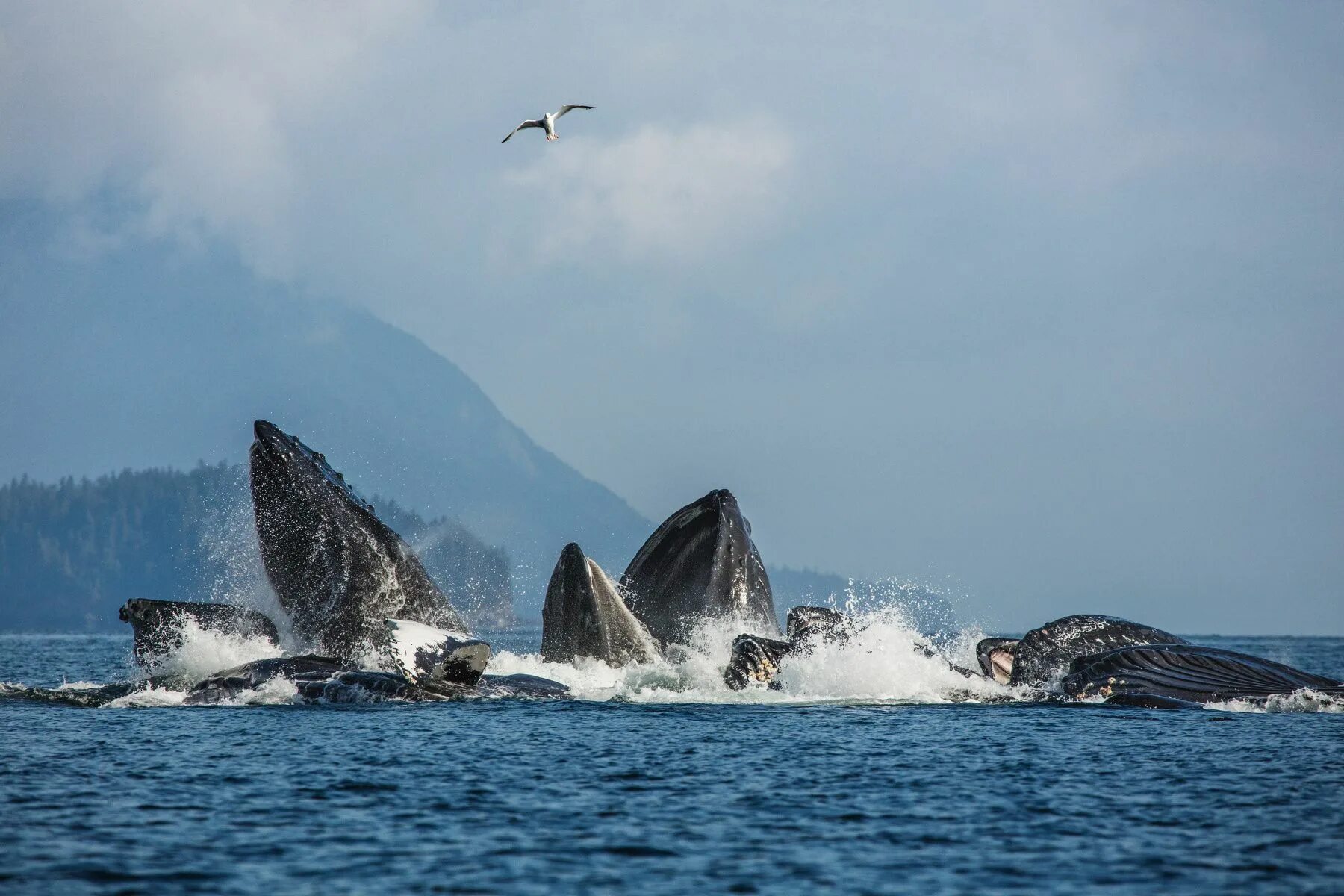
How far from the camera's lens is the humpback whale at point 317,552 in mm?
22438

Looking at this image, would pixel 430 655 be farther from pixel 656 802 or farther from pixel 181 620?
pixel 656 802

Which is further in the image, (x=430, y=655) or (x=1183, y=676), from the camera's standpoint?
(x=1183, y=676)

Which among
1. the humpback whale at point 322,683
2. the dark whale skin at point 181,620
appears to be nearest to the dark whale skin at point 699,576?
the humpback whale at point 322,683

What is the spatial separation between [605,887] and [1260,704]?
15183 millimetres

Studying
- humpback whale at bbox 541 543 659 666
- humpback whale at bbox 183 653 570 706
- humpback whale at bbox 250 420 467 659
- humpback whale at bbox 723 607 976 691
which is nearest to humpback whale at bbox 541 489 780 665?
humpback whale at bbox 541 543 659 666

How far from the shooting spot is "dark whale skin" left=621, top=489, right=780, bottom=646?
24938 mm

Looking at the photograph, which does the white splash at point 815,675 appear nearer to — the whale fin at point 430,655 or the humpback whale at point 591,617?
the humpback whale at point 591,617

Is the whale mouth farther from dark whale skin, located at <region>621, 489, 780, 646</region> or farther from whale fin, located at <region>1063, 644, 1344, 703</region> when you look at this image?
dark whale skin, located at <region>621, 489, 780, 646</region>

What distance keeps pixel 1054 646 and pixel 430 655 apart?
10656 mm

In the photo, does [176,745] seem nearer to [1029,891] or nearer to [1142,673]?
[1029,891]

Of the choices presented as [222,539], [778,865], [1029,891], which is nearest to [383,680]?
[222,539]

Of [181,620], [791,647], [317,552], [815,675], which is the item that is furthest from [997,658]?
[181,620]

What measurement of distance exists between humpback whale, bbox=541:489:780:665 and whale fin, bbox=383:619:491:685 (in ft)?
6.25

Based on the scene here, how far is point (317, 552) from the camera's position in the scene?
2241cm
